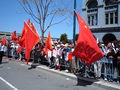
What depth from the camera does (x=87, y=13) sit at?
41.1m

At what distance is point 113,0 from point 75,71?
28.2m

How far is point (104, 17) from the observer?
37656mm

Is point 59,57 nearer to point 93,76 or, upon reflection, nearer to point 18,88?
point 93,76

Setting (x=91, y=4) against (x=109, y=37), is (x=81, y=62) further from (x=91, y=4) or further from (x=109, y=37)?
(x=91, y=4)

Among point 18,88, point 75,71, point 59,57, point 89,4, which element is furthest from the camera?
point 89,4

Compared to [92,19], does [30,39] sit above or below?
below

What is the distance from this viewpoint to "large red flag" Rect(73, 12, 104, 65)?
8.54m

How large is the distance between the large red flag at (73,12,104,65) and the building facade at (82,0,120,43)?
1034 inches

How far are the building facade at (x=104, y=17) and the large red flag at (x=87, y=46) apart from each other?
26258 mm

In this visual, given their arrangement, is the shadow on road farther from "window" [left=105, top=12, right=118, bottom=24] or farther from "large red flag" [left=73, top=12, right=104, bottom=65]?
"window" [left=105, top=12, right=118, bottom=24]

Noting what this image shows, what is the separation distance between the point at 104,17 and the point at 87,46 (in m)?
30.3

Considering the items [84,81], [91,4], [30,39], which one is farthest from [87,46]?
[91,4]

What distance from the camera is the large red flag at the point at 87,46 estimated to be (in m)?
8.54

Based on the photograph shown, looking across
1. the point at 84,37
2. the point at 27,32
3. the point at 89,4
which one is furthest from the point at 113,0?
the point at 84,37
